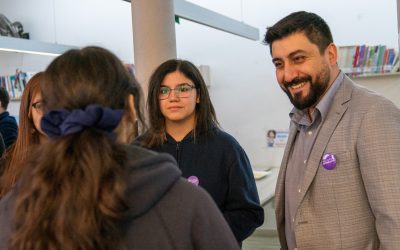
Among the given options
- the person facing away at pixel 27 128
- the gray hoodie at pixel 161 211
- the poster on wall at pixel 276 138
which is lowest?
the poster on wall at pixel 276 138

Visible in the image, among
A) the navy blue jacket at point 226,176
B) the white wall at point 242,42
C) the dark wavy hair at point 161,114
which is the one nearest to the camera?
the navy blue jacket at point 226,176

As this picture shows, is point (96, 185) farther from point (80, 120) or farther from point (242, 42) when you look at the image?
point (242, 42)

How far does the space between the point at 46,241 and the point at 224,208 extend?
1006 mm

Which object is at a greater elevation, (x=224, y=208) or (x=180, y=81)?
(x=180, y=81)

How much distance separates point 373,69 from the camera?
14.1 feet

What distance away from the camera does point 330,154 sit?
4.37 feet

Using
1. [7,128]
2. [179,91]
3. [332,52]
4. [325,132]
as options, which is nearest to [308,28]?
[332,52]

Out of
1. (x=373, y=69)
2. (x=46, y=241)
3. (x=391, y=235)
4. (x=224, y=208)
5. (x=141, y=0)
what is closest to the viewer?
(x=46, y=241)

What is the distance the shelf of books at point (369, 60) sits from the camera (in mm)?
4246

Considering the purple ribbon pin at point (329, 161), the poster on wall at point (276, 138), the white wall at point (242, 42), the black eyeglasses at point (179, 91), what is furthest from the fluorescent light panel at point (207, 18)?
the purple ribbon pin at point (329, 161)

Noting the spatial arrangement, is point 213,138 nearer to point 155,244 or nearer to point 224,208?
point 224,208

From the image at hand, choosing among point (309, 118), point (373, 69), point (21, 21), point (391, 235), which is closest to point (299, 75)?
point (309, 118)

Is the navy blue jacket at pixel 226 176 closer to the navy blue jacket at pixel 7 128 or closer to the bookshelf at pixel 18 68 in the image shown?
the navy blue jacket at pixel 7 128

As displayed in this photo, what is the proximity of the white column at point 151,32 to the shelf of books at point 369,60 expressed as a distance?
7.54 feet
